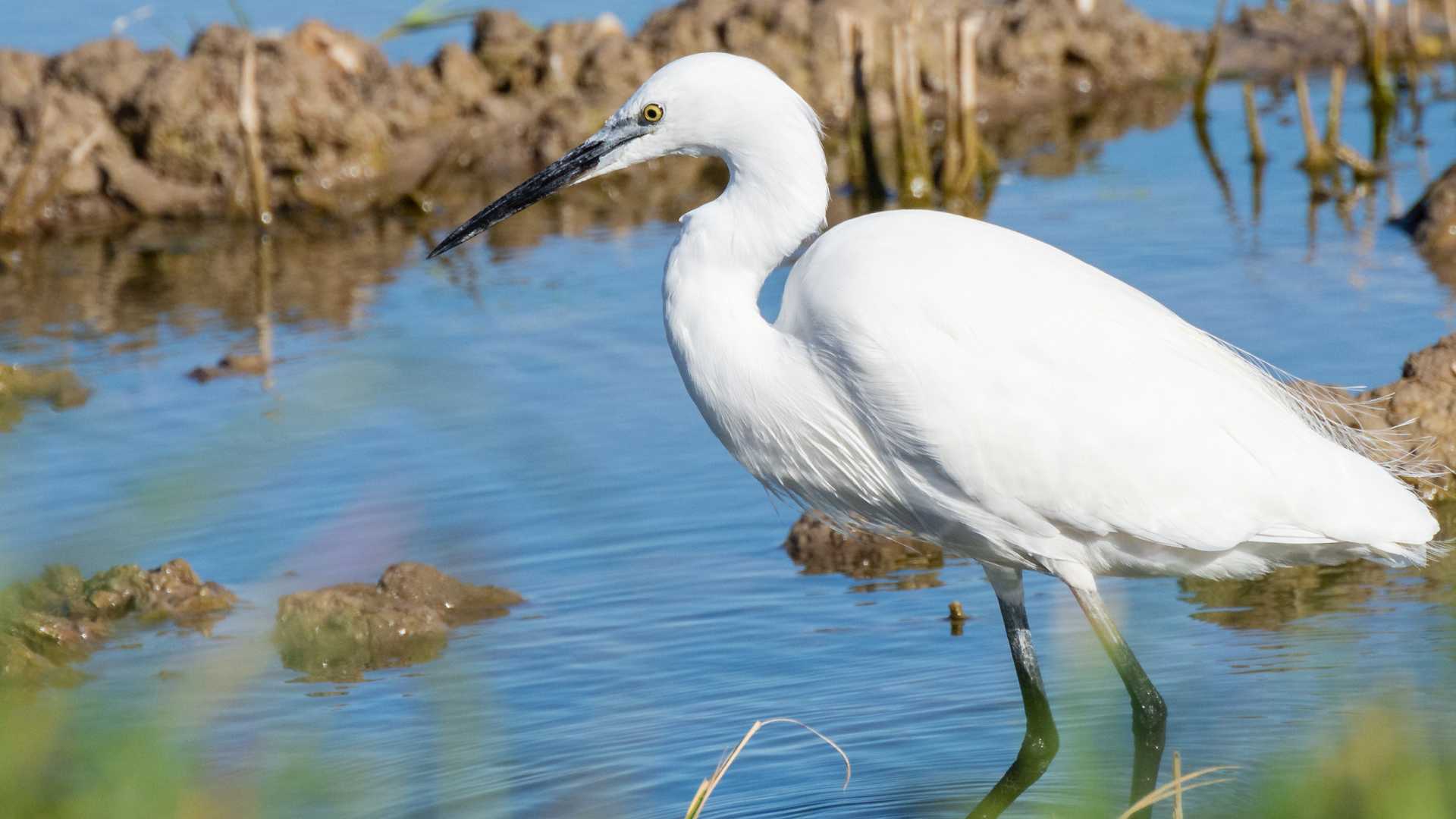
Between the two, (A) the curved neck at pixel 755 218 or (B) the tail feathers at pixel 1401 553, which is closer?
(A) the curved neck at pixel 755 218

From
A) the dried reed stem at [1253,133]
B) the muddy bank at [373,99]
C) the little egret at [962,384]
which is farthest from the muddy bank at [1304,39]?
the little egret at [962,384]

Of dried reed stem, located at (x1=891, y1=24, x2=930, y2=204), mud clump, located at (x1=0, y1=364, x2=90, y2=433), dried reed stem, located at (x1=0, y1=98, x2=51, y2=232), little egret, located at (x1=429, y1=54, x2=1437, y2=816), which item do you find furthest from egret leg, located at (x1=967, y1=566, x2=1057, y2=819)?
dried reed stem, located at (x1=0, y1=98, x2=51, y2=232)

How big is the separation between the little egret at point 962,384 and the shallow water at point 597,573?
0.36 metres

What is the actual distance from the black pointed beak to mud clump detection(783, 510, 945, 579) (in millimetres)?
2121

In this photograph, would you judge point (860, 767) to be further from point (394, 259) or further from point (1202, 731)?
point (394, 259)

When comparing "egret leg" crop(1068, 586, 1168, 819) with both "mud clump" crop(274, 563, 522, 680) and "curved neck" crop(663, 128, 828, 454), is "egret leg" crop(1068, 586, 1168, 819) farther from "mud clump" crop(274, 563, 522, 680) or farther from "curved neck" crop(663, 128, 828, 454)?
"mud clump" crop(274, 563, 522, 680)

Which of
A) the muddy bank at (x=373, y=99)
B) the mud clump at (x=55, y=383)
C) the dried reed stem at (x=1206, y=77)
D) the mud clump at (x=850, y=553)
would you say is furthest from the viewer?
the dried reed stem at (x=1206, y=77)

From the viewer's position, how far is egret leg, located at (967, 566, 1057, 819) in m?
4.60

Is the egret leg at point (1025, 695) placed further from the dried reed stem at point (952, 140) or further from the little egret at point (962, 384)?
the dried reed stem at point (952, 140)

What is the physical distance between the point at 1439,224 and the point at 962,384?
6349 mm

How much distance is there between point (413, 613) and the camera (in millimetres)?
5824

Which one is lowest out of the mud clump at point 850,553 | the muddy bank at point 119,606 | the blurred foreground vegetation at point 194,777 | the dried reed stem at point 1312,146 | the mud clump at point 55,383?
the mud clump at point 850,553

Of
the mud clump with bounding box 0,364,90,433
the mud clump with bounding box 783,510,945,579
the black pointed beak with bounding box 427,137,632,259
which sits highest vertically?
the black pointed beak with bounding box 427,137,632,259

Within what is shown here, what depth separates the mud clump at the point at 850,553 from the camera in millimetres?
6320
